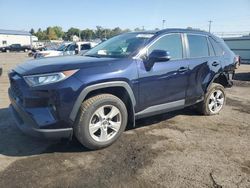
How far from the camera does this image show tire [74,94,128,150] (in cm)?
404

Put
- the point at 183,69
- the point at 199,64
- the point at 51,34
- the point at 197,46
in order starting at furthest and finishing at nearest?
the point at 51,34
the point at 197,46
the point at 199,64
the point at 183,69

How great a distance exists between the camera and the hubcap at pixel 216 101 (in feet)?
20.6

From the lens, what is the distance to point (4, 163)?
3.83 meters

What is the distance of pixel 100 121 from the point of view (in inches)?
168

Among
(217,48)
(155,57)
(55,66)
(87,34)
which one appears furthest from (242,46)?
(87,34)

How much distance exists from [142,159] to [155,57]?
5.21ft

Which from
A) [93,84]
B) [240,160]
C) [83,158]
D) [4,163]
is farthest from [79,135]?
[240,160]

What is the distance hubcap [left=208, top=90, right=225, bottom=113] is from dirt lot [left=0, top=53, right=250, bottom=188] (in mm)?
733

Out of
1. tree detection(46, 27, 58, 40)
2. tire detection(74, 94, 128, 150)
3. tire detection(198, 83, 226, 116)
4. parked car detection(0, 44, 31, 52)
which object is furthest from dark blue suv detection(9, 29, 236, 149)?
tree detection(46, 27, 58, 40)

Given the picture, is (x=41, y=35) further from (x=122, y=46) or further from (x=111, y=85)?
(x=111, y=85)

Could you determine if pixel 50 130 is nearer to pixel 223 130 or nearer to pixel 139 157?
pixel 139 157

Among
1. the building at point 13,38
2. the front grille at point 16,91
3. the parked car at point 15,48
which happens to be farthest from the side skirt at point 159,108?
the building at point 13,38

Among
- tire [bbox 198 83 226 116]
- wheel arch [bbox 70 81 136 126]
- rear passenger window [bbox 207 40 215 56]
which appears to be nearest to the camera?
wheel arch [bbox 70 81 136 126]

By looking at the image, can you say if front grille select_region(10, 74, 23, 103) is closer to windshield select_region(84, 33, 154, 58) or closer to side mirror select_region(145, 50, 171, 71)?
windshield select_region(84, 33, 154, 58)
